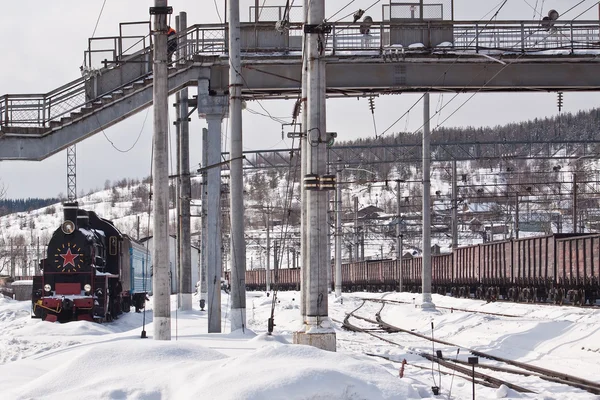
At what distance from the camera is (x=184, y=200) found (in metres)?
33.1

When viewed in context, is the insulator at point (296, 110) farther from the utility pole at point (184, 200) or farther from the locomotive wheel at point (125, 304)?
the locomotive wheel at point (125, 304)

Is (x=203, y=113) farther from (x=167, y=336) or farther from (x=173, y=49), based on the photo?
(x=167, y=336)

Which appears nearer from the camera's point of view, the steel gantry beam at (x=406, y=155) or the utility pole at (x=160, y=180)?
the utility pole at (x=160, y=180)

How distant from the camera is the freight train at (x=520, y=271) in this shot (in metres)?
36.0

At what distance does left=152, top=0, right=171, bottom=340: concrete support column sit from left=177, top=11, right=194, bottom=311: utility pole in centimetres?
1580

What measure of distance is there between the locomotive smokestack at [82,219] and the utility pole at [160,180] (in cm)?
1365

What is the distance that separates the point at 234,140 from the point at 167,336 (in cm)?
656

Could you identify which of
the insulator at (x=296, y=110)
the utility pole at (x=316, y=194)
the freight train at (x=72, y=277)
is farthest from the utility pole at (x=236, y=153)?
the freight train at (x=72, y=277)

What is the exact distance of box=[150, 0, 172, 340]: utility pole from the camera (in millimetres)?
16109

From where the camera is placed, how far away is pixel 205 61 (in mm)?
24344

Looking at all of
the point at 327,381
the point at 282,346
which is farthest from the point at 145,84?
the point at 327,381

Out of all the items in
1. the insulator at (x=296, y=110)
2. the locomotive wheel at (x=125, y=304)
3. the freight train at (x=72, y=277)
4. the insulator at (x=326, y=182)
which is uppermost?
the insulator at (x=296, y=110)

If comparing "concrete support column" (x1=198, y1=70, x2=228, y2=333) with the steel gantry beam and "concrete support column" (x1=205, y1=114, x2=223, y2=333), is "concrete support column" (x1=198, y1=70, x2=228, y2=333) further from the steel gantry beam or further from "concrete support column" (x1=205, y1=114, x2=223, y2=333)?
the steel gantry beam

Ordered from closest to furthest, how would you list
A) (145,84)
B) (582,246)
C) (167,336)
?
(167,336) → (145,84) → (582,246)
